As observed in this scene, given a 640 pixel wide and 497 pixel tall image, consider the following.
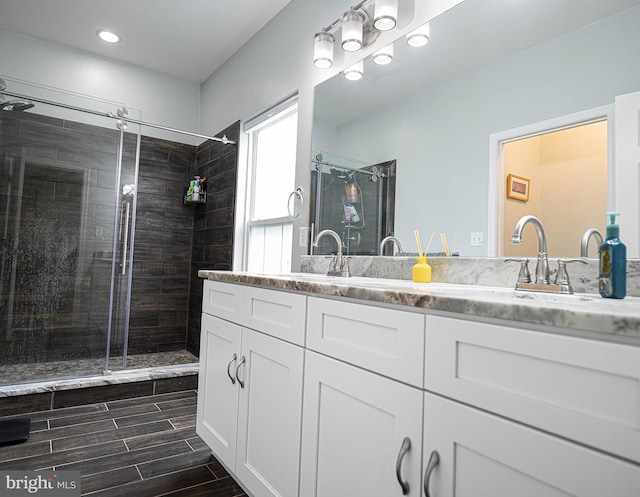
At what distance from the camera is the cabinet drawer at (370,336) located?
90 cm

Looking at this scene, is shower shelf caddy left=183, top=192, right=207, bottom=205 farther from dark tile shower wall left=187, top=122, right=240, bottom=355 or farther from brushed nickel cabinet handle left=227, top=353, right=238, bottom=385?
brushed nickel cabinet handle left=227, top=353, right=238, bottom=385

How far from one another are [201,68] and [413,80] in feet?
8.12

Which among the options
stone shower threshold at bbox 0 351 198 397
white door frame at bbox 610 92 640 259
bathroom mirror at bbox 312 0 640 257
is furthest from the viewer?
stone shower threshold at bbox 0 351 198 397

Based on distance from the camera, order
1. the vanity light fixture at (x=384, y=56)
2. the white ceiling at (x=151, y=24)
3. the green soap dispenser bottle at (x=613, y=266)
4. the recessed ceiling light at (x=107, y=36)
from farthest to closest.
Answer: the recessed ceiling light at (x=107, y=36)
the white ceiling at (x=151, y=24)
the vanity light fixture at (x=384, y=56)
the green soap dispenser bottle at (x=613, y=266)

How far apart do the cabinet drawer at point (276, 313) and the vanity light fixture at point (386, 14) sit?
4.26 ft

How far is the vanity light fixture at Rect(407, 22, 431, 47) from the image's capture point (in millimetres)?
1782

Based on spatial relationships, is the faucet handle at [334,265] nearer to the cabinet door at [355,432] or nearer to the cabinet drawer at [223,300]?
the cabinet drawer at [223,300]

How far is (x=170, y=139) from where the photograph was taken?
3.76 m

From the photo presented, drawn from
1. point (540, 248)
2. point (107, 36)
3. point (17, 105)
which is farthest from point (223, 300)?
point (107, 36)

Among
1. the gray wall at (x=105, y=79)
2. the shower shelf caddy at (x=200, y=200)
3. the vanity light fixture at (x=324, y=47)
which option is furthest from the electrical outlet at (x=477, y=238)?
the shower shelf caddy at (x=200, y=200)

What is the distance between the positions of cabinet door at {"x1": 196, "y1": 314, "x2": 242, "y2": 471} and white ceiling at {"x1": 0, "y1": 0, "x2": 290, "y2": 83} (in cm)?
213

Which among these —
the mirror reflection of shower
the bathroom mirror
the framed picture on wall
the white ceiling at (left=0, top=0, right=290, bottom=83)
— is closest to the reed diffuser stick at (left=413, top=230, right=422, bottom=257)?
the bathroom mirror

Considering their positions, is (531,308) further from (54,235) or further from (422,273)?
(54,235)

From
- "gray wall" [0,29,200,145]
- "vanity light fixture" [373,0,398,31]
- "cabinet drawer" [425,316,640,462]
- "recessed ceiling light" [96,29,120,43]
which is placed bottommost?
"cabinet drawer" [425,316,640,462]
